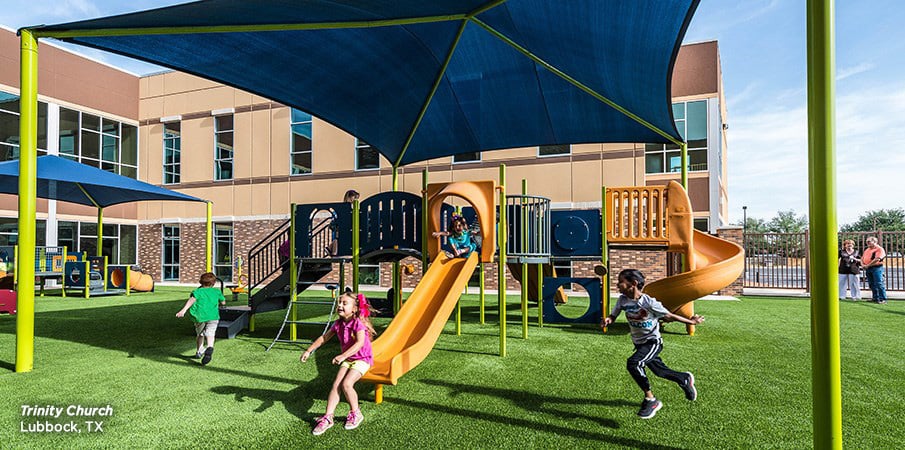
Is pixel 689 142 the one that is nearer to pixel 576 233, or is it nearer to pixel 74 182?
pixel 576 233

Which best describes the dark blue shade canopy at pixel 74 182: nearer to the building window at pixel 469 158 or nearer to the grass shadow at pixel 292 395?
the grass shadow at pixel 292 395

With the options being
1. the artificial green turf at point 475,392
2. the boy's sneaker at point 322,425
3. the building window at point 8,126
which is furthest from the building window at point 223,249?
the boy's sneaker at point 322,425

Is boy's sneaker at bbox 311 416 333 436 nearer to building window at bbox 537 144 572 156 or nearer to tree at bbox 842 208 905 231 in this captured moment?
building window at bbox 537 144 572 156

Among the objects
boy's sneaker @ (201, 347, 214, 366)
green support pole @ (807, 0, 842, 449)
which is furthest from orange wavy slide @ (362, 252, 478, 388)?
green support pole @ (807, 0, 842, 449)

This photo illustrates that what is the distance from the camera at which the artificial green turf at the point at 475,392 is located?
4211 millimetres

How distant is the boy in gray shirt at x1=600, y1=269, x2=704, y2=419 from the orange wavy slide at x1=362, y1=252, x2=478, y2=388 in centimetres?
224

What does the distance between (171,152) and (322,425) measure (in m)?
24.9

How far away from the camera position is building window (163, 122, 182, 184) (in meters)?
24.7

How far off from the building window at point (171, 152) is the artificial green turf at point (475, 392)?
55.9 ft

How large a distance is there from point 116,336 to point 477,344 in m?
6.79

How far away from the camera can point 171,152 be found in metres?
24.8

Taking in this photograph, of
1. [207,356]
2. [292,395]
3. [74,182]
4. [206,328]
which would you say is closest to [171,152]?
[74,182]

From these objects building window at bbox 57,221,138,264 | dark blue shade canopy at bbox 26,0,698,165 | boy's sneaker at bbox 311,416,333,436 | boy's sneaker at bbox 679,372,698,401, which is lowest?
boy's sneaker at bbox 311,416,333,436

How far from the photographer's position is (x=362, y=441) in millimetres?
4137
